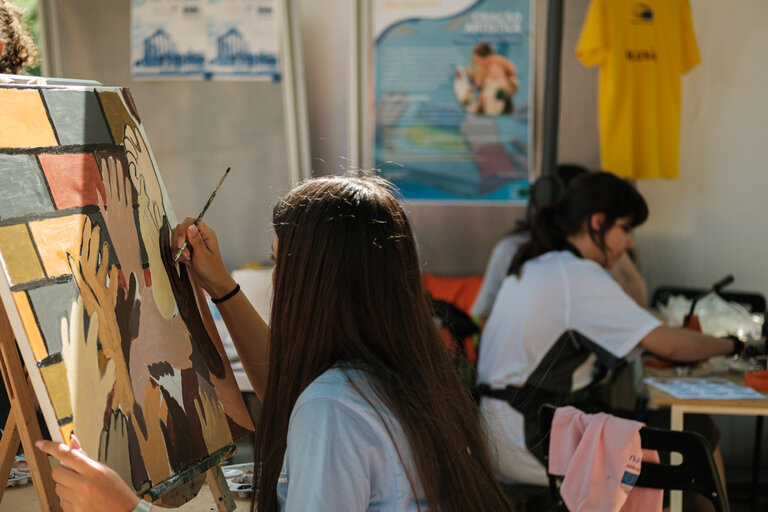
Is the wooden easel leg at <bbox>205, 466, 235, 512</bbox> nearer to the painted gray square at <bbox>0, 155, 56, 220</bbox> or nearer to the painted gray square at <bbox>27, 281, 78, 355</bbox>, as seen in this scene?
the painted gray square at <bbox>27, 281, 78, 355</bbox>

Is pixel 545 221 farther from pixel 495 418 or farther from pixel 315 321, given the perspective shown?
pixel 315 321

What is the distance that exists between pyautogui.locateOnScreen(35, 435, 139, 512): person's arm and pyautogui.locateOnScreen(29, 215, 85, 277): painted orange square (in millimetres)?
247

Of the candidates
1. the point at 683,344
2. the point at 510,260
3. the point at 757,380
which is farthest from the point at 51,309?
the point at 510,260

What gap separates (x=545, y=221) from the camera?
9.02ft

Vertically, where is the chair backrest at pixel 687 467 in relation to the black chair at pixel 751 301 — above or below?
above

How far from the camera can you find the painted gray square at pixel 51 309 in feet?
3.47

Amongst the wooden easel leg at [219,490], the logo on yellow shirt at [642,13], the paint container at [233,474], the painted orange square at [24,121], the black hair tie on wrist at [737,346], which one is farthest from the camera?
the logo on yellow shirt at [642,13]

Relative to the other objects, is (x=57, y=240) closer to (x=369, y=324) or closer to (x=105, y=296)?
A: (x=105, y=296)

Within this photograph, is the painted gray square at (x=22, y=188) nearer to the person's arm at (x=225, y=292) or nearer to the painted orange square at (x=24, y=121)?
the painted orange square at (x=24, y=121)

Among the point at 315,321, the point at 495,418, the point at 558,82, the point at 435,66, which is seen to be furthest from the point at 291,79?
the point at 315,321

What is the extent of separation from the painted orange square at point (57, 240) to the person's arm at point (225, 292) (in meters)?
0.26

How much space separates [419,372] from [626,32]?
2995mm

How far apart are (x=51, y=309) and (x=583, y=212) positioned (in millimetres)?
1964

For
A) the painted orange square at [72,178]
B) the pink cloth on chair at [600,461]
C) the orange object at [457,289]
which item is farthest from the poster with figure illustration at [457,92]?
the painted orange square at [72,178]
